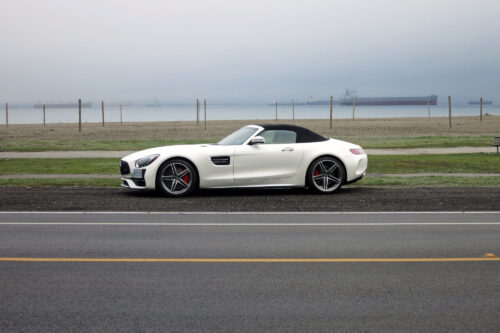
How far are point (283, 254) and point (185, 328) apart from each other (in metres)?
2.80

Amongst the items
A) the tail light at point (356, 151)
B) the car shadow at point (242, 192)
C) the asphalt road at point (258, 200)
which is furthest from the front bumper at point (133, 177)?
the tail light at point (356, 151)

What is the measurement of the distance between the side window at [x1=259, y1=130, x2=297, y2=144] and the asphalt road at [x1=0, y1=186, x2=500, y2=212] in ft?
3.53

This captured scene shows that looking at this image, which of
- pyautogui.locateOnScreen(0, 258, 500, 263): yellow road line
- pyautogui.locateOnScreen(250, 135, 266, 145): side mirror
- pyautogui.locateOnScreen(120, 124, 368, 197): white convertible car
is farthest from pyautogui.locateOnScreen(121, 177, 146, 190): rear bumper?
pyautogui.locateOnScreen(0, 258, 500, 263): yellow road line

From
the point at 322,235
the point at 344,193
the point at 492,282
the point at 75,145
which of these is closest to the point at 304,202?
the point at 344,193

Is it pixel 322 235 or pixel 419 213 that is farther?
pixel 419 213

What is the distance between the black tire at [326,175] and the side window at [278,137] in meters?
0.68

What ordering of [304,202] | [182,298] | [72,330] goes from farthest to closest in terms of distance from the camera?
[304,202], [182,298], [72,330]

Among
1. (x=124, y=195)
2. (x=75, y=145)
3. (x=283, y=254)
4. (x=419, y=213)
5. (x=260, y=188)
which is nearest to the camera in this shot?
(x=283, y=254)

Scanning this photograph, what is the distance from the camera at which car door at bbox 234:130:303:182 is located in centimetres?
1298

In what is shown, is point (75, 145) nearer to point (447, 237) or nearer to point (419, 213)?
point (419, 213)

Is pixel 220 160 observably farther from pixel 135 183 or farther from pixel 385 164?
pixel 385 164

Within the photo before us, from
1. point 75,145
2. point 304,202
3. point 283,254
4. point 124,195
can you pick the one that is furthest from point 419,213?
point 75,145

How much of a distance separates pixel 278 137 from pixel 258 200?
1.61m

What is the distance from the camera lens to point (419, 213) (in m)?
10.9
